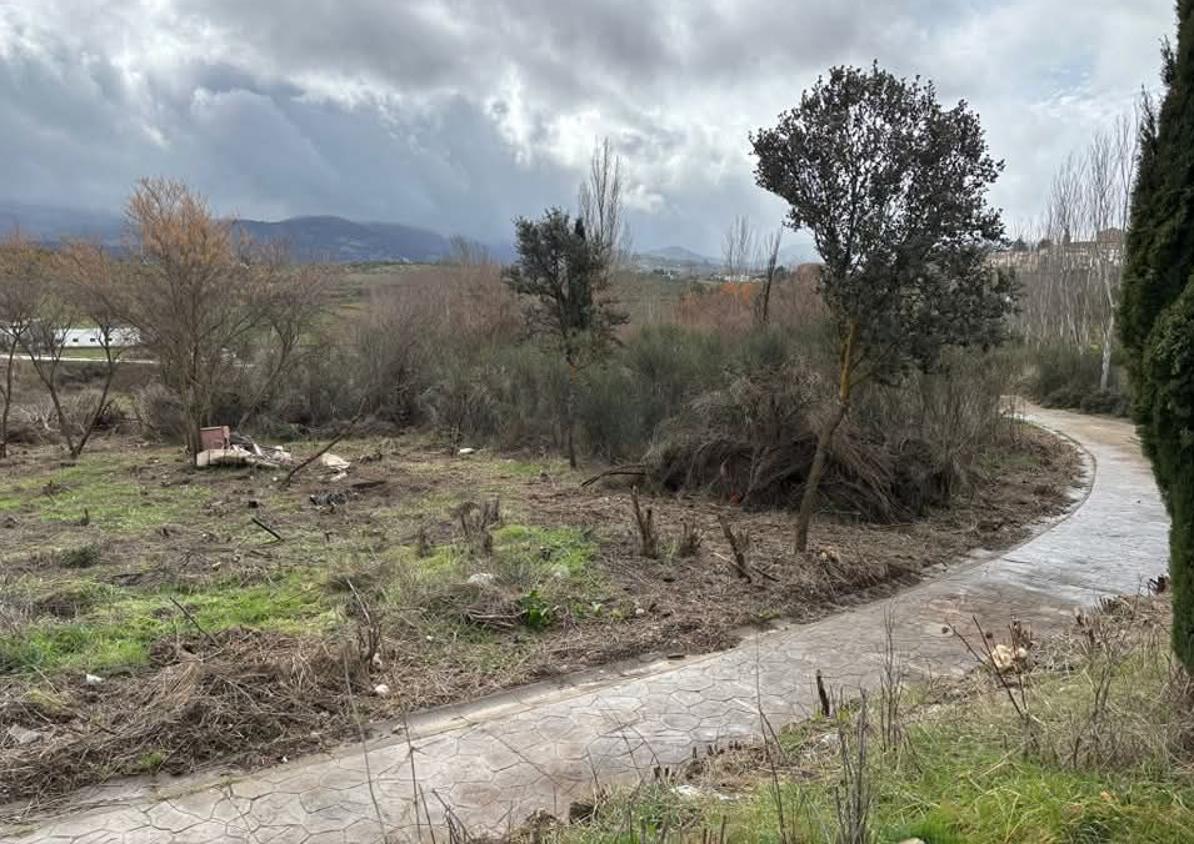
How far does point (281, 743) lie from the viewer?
391cm

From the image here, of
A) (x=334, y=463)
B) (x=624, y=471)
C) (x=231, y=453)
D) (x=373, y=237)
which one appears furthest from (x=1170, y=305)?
(x=373, y=237)

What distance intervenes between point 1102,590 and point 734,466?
170 inches

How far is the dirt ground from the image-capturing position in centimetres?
398

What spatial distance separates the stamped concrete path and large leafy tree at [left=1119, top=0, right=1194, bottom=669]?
196 cm

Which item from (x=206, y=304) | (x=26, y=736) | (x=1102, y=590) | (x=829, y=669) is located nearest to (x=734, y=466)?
(x=1102, y=590)

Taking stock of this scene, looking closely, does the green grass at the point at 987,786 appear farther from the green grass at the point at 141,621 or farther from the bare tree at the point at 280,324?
the bare tree at the point at 280,324

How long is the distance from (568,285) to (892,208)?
8.17 metres

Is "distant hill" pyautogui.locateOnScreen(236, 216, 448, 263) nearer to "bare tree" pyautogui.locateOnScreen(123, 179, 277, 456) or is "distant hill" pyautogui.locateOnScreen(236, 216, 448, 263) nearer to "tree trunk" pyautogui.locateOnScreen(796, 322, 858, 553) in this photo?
"bare tree" pyautogui.locateOnScreen(123, 179, 277, 456)

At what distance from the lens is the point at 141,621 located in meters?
5.24

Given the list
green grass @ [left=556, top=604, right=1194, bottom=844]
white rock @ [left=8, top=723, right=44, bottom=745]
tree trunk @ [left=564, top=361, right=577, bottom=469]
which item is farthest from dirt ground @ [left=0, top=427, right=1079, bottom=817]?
tree trunk @ [left=564, top=361, right=577, bottom=469]

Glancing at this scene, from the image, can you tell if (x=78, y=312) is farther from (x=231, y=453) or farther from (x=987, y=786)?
(x=987, y=786)

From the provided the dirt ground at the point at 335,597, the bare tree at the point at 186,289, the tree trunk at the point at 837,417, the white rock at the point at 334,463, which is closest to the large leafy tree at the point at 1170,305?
the dirt ground at the point at 335,597

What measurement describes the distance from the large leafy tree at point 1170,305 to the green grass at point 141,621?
480cm

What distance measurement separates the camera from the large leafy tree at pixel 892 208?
6.45 meters
